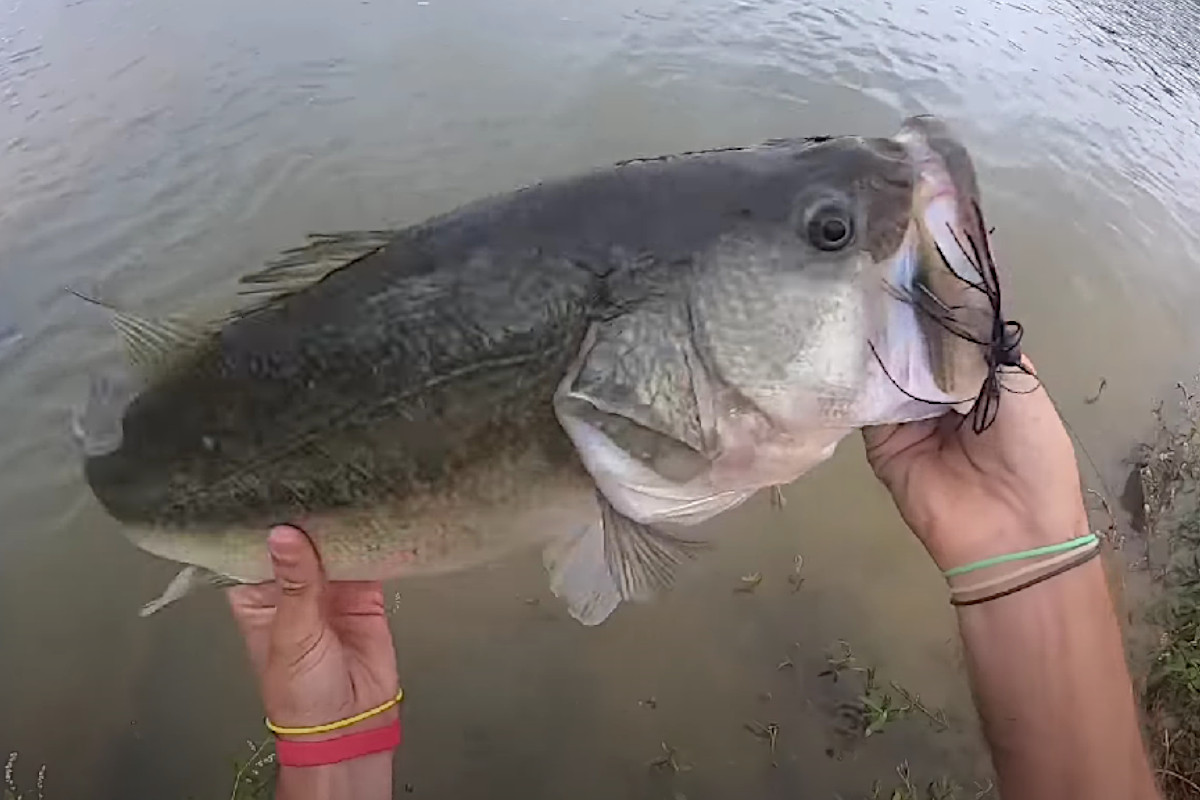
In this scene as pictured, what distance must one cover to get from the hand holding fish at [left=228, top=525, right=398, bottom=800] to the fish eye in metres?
1.08

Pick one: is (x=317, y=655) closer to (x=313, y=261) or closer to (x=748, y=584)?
(x=313, y=261)

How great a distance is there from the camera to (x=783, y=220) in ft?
5.49

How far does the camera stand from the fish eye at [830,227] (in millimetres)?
1628

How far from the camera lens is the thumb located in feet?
6.31

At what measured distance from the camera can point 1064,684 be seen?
1961 millimetres

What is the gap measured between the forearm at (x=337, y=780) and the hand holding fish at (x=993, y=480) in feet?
4.30

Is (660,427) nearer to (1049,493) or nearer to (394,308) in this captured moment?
(394,308)

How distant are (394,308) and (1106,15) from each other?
910 cm

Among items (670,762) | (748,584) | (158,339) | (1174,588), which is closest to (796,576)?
(748,584)

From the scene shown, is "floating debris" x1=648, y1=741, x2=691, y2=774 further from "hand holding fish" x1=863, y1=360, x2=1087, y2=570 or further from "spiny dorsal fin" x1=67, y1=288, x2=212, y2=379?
"spiny dorsal fin" x1=67, y1=288, x2=212, y2=379

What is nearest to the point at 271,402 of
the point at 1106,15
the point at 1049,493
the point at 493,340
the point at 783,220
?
the point at 493,340

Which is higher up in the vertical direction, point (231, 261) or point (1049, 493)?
point (1049, 493)

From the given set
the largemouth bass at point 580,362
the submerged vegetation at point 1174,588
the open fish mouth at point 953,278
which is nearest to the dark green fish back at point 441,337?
→ the largemouth bass at point 580,362

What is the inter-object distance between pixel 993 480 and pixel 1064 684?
0.41 meters
